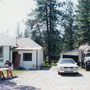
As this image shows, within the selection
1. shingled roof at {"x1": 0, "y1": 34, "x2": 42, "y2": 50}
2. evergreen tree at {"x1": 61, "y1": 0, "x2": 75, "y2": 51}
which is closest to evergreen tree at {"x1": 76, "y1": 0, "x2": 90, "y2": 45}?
evergreen tree at {"x1": 61, "y1": 0, "x2": 75, "y2": 51}

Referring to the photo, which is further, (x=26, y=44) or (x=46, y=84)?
(x=26, y=44)

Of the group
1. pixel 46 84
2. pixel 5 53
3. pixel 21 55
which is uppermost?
pixel 5 53

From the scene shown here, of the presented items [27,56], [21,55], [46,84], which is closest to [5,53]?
[21,55]

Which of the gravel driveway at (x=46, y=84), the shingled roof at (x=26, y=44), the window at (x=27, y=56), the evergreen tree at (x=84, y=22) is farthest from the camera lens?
the evergreen tree at (x=84, y=22)

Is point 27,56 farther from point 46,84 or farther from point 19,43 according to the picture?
point 46,84

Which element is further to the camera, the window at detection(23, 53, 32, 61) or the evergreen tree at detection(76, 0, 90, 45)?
the evergreen tree at detection(76, 0, 90, 45)

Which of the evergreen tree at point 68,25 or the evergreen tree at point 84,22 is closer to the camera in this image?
the evergreen tree at point 84,22

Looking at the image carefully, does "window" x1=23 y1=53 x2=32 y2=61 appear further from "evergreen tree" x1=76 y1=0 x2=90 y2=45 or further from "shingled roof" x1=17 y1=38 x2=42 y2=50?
"evergreen tree" x1=76 y1=0 x2=90 y2=45

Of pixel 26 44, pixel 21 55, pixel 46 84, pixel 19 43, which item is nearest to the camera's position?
pixel 46 84

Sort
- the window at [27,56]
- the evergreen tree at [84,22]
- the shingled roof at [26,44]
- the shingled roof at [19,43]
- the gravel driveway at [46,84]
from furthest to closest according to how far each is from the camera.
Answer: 1. the evergreen tree at [84,22]
2. the shingled roof at [26,44]
3. the shingled roof at [19,43]
4. the window at [27,56]
5. the gravel driveway at [46,84]

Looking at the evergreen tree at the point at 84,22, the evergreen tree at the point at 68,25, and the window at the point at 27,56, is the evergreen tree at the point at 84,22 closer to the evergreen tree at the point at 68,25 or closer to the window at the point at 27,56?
the evergreen tree at the point at 68,25

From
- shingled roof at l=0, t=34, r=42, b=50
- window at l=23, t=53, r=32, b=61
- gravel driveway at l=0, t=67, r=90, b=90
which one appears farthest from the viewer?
shingled roof at l=0, t=34, r=42, b=50

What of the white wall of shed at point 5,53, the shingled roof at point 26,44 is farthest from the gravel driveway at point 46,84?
the shingled roof at point 26,44

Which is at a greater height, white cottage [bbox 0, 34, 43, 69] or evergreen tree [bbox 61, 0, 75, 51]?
evergreen tree [bbox 61, 0, 75, 51]
